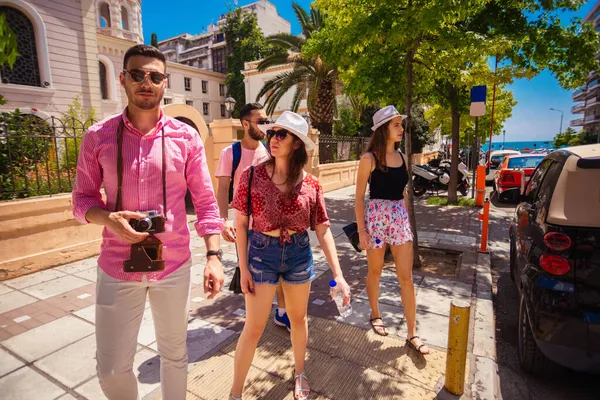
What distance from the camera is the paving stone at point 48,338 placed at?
3.06 meters

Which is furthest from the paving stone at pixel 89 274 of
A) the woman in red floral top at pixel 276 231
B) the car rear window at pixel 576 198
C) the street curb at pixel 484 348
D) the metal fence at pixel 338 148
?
the metal fence at pixel 338 148

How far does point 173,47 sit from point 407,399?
73359 millimetres

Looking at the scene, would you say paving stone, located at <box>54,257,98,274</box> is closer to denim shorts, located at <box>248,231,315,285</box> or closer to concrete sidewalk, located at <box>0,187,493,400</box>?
concrete sidewalk, located at <box>0,187,493,400</box>

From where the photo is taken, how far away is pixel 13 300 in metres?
4.10

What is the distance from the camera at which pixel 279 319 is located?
11.4 ft

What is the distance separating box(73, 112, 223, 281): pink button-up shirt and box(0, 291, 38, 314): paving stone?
3.22 metres

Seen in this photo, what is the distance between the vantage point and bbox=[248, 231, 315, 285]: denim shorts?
222cm

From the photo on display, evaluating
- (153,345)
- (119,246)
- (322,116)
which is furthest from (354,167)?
(119,246)

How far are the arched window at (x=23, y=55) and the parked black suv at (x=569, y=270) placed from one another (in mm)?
18311

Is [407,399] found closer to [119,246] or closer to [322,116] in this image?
[119,246]

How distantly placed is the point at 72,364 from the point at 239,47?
40214mm

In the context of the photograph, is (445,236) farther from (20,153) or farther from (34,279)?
(20,153)

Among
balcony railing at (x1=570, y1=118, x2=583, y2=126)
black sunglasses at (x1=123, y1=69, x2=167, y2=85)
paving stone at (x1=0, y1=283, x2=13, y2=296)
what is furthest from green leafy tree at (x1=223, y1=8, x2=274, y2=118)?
balcony railing at (x1=570, y1=118, x2=583, y2=126)

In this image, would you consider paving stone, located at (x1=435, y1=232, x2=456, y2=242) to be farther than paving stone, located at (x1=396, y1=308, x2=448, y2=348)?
Yes
